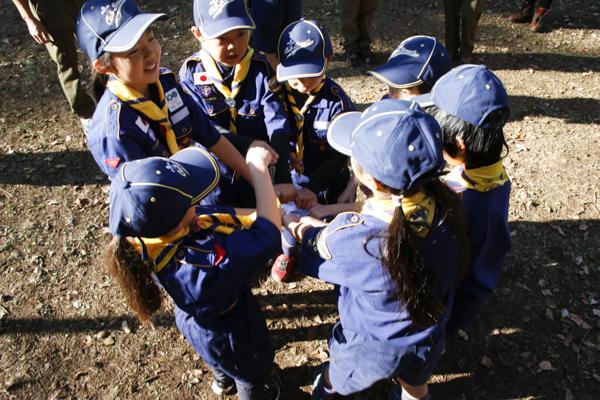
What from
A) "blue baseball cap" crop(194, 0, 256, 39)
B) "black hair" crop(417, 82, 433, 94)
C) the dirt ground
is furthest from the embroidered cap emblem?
the dirt ground

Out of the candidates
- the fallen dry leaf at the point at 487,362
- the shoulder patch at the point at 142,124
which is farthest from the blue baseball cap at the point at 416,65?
the fallen dry leaf at the point at 487,362

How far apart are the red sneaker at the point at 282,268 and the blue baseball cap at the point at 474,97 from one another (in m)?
2.23

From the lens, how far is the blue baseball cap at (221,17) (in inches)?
107

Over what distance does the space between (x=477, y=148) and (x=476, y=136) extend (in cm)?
7

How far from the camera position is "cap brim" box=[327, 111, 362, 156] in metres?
2.08

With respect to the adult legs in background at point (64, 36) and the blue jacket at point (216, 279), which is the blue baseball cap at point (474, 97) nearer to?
the blue jacket at point (216, 279)

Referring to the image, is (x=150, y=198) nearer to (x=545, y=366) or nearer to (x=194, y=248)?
(x=194, y=248)

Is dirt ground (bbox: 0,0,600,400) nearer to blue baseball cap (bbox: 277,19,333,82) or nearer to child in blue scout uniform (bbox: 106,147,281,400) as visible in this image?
child in blue scout uniform (bbox: 106,147,281,400)

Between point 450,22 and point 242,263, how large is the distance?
6.62m

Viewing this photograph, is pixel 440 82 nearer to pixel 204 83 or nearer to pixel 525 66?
pixel 204 83

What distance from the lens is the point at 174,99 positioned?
8.39 ft

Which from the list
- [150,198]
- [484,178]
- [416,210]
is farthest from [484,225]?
[150,198]

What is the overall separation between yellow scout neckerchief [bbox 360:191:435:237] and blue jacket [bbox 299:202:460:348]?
0.03 metres

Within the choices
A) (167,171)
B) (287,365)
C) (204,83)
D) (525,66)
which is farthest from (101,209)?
(525,66)
